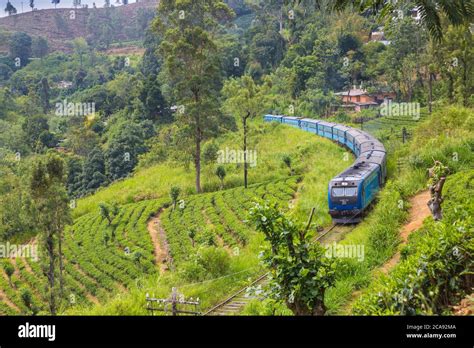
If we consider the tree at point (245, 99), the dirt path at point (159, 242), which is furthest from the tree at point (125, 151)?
the tree at point (245, 99)

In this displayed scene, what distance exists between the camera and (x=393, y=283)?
21.4 ft

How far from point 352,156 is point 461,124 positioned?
770 cm

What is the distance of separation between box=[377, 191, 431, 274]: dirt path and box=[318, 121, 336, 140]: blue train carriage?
1791 centimetres

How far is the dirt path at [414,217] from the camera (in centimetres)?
1156

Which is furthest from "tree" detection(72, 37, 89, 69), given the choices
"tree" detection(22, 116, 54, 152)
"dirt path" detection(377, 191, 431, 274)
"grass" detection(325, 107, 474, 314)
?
"dirt path" detection(377, 191, 431, 274)

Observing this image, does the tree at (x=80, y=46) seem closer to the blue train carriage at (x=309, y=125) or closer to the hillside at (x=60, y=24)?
the hillside at (x=60, y=24)

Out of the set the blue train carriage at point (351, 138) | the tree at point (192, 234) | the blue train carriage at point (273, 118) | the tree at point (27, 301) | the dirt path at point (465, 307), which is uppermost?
the dirt path at point (465, 307)

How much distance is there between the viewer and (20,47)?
99625 mm

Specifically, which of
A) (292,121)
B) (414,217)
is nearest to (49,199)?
(414,217)

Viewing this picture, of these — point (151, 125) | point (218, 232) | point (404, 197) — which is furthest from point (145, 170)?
point (404, 197)

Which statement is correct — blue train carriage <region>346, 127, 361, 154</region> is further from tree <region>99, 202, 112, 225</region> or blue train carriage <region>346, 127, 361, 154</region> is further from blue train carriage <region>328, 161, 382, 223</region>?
tree <region>99, 202, 112, 225</region>

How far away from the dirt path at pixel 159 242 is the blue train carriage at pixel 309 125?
1232 cm

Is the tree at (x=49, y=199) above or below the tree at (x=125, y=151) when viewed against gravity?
above
